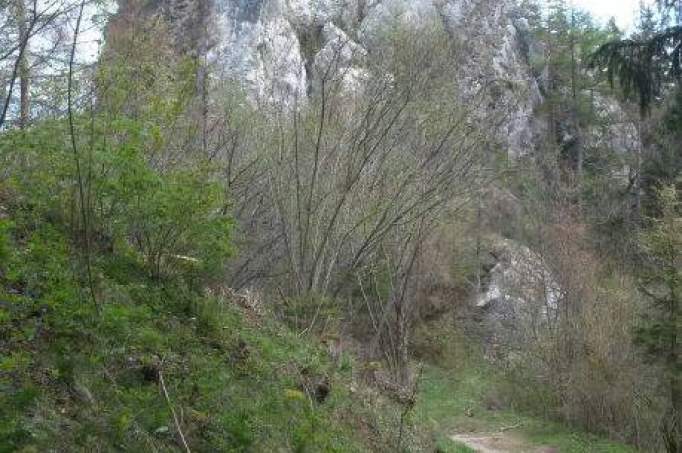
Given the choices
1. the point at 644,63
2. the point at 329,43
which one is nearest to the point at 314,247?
the point at 329,43

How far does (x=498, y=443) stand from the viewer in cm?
1639

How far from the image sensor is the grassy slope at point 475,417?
15.6 meters

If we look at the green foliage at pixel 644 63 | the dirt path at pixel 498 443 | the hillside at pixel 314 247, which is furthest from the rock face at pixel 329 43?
the dirt path at pixel 498 443

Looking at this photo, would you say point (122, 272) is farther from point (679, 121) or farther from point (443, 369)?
point (443, 369)

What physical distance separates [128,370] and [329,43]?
11697 mm

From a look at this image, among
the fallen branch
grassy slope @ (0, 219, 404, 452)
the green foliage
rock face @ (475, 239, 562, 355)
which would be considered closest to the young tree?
rock face @ (475, 239, 562, 355)

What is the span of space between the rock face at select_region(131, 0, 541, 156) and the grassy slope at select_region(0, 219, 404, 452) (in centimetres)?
613

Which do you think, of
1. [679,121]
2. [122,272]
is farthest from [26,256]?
[679,121]

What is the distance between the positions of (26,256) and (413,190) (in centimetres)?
841

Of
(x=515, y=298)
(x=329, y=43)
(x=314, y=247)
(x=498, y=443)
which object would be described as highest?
(x=329, y=43)

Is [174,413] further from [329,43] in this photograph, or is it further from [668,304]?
[329,43]

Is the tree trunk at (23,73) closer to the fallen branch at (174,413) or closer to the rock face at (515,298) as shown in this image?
the fallen branch at (174,413)

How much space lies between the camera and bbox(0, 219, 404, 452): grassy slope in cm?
481

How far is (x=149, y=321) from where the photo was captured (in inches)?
259
